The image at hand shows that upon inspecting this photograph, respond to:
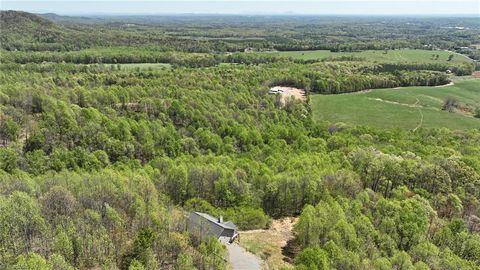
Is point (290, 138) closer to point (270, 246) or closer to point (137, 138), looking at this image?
point (137, 138)

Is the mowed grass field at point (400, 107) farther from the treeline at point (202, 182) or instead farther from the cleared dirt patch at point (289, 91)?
the treeline at point (202, 182)

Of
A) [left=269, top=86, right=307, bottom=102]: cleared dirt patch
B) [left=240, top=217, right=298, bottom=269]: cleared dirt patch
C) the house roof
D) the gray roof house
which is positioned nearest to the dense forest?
[left=240, top=217, right=298, bottom=269]: cleared dirt patch

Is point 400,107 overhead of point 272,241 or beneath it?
beneath

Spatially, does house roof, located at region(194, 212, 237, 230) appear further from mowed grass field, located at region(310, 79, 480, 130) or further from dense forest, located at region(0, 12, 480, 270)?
mowed grass field, located at region(310, 79, 480, 130)

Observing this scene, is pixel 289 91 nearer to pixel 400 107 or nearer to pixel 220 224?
pixel 400 107

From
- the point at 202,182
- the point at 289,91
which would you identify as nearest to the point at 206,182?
the point at 202,182

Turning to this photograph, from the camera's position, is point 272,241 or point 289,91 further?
point 289,91

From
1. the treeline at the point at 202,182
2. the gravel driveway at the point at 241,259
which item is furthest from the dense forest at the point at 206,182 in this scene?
the gravel driveway at the point at 241,259
